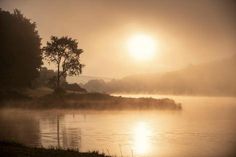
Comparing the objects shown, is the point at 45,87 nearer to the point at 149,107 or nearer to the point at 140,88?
the point at 149,107

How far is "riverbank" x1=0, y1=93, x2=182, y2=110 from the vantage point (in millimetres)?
47781

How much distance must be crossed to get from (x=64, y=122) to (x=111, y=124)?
420cm

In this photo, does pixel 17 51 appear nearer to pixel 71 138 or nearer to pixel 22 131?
pixel 22 131

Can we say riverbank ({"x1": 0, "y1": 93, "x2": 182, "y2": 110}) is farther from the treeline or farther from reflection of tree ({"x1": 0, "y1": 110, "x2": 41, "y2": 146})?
reflection of tree ({"x1": 0, "y1": 110, "x2": 41, "y2": 146})

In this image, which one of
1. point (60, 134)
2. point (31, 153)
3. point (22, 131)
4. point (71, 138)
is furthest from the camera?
point (22, 131)

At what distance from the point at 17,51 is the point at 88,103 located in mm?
11719

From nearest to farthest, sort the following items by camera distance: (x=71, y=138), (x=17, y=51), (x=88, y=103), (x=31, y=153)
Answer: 1. (x=31, y=153)
2. (x=71, y=138)
3. (x=88, y=103)
4. (x=17, y=51)

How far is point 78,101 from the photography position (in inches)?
1946

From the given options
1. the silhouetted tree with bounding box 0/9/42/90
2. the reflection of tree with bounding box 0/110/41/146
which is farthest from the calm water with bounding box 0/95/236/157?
the silhouetted tree with bounding box 0/9/42/90

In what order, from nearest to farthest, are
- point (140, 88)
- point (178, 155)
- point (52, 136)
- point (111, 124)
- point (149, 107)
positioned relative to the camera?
point (178, 155) < point (52, 136) < point (111, 124) < point (149, 107) < point (140, 88)

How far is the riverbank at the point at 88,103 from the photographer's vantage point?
4778 cm

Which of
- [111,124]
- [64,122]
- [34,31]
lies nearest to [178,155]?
[111,124]

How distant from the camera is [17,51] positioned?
53.6m

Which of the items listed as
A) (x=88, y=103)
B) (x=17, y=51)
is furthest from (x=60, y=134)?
(x=17, y=51)
